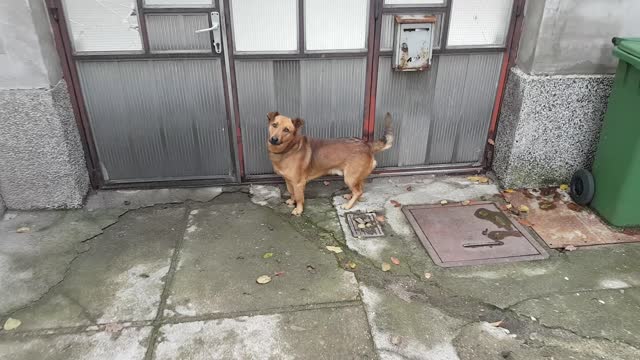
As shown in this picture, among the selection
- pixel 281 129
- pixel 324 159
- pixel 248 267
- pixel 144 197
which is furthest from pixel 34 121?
pixel 324 159

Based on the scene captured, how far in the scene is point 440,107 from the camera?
5.02 metres

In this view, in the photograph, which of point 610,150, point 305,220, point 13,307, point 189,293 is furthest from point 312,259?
point 610,150

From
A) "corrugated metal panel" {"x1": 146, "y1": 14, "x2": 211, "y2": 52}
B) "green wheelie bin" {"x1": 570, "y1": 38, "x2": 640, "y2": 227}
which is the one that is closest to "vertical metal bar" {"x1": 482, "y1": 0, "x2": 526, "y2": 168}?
"green wheelie bin" {"x1": 570, "y1": 38, "x2": 640, "y2": 227}

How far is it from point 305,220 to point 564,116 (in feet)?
9.22

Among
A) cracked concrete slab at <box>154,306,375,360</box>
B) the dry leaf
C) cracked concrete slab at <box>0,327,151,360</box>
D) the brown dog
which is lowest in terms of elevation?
cracked concrete slab at <box>0,327,151,360</box>

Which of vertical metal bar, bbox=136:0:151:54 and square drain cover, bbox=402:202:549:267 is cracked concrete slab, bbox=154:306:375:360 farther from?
vertical metal bar, bbox=136:0:151:54

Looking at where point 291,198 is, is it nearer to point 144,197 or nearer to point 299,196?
point 299,196

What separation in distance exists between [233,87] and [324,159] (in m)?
1.16

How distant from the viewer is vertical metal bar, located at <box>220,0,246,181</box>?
14.3 feet

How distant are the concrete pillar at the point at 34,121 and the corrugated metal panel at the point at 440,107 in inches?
121

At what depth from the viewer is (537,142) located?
486 cm

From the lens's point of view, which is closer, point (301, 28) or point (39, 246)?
point (39, 246)

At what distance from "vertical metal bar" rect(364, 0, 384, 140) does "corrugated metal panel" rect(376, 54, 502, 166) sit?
0.17ft

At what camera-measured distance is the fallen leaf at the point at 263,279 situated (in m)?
3.82
